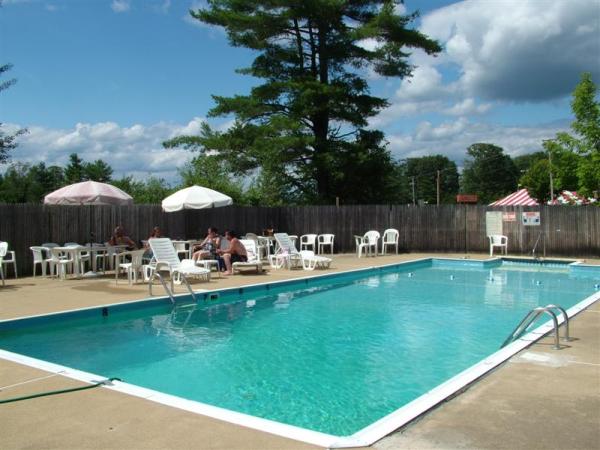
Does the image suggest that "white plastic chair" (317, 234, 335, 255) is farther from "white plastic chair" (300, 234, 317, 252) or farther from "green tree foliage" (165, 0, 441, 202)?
"green tree foliage" (165, 0, 441, 202)

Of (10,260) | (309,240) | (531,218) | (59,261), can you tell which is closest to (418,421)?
(59,261)

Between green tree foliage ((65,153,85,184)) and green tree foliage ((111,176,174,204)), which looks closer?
green tree foliage ((111,176,174,204))

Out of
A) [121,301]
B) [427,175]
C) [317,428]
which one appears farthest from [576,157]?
[427,175]

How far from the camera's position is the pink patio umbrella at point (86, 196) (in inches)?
468

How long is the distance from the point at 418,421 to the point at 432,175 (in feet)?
316

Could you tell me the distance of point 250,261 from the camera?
1344cm

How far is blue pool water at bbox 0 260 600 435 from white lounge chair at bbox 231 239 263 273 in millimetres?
1553

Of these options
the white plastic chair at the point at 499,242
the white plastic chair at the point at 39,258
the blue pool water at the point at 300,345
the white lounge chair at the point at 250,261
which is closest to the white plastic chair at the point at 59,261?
the white plastic chair at the point at 39,258

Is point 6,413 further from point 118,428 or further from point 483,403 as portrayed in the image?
point 483,403

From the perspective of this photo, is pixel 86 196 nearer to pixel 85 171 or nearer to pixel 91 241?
pixel 91 241

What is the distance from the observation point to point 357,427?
4.71 meters

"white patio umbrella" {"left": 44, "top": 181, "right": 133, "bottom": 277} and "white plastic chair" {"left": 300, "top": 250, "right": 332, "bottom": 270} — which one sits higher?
"white patio umbrella" {"left": 44, "top": 181, "right": 133, "bottom": 277}

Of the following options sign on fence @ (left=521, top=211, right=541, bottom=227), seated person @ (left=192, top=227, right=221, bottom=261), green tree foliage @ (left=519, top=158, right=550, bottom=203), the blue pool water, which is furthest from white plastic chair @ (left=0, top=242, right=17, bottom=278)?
green tree foliage @ (left=519, top=158, right=550, bottom=203)

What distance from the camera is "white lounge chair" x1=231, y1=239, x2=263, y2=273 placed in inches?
517
